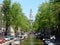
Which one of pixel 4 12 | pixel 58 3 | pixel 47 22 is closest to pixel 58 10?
pixel 58 3

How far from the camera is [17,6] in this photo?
9288 centimetres

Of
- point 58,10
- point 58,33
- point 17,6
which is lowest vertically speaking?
point 58,33

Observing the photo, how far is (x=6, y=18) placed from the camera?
8675 centimetres

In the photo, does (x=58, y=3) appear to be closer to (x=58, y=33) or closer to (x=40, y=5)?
(x=58, y=33)

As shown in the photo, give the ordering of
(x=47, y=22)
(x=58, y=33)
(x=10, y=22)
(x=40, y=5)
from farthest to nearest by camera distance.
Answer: (x=40, y=5) < (x=10, y=22) < (x=47, y=22) < (x=58, y=33)

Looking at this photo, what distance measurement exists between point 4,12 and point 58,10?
39151mm

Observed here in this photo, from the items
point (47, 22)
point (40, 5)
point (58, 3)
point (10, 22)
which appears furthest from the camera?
point (40, 5)

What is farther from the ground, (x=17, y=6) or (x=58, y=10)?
(x=17, y=6)

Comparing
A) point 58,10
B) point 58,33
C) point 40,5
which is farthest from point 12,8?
point 58,10

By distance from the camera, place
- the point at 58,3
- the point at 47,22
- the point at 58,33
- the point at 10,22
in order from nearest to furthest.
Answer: the point at 58,3
the point at 58,33
the point at 47,22
the point at 10,22

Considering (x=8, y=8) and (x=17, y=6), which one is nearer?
(x=8, y=8)

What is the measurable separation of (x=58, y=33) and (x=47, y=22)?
8.15 m

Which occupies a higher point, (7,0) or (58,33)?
(7,0)

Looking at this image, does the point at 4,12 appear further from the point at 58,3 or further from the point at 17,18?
the point at 58,3
